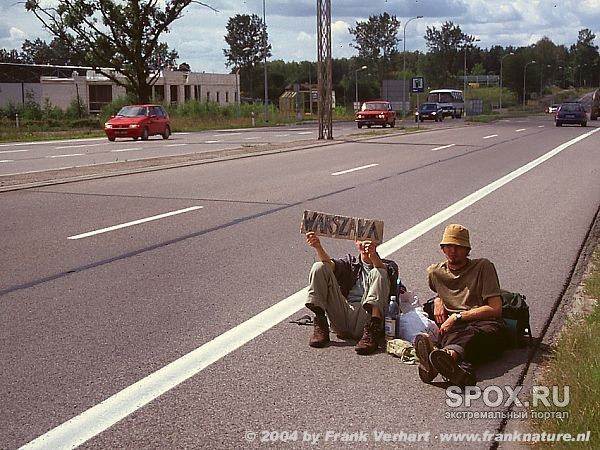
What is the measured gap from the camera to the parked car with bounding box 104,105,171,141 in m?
38.2

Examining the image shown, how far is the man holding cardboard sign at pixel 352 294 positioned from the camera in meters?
6.33

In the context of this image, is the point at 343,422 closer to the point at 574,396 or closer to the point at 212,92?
the point at 574,396

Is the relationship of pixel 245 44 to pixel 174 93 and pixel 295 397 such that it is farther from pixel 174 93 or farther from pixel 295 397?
pixel 295 397

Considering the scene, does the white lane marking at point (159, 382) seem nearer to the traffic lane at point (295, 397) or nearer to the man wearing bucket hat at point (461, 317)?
the traffic lane at point (295, 397)

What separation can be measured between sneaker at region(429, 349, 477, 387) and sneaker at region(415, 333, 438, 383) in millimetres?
47

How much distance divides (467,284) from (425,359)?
37.5 inches

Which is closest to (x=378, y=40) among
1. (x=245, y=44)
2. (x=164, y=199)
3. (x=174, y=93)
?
(x=245, y=44)

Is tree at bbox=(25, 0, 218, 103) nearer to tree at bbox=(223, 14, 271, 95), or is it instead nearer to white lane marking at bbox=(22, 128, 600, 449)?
white lane marking at bbox=(22, 128, 600, 449)

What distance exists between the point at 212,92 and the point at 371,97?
36652mm

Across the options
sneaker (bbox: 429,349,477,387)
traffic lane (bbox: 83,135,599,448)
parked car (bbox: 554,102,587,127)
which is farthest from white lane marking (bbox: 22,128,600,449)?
parked car (bbox: 554,102,587,127)

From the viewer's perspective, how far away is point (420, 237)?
11.1m

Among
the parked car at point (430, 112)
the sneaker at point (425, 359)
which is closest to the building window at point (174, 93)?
the parked car at point (430, 112)

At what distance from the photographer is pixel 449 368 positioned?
548cm

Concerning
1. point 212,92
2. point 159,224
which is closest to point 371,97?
point 212,92
